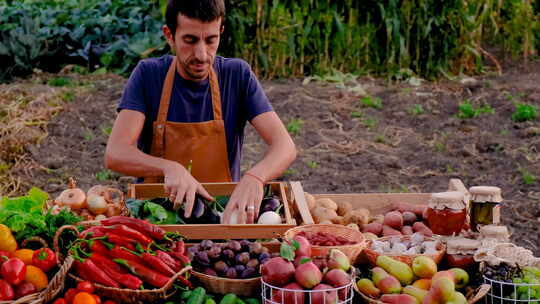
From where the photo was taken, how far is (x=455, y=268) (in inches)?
116

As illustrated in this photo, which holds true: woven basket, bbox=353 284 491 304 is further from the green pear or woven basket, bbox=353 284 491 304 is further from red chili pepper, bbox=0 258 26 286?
red chili pepper, bbox=0 258 26 286

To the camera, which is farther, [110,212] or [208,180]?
[208,180]

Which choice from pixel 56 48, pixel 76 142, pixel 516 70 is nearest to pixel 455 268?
pixel 76 142

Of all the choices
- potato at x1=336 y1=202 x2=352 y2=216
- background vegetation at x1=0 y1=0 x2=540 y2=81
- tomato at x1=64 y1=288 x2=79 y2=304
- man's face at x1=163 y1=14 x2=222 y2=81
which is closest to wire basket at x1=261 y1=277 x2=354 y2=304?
tomato at x1=64 y1=288 x2=79 y2=304

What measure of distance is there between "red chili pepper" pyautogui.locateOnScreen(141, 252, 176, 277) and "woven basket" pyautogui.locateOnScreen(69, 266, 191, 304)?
0.19ft

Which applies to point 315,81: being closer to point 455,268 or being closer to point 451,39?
point 451,39

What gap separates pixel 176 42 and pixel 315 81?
744cm

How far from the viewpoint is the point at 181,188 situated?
3311 millimetres

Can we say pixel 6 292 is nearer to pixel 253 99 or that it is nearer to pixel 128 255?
pixel 128 255

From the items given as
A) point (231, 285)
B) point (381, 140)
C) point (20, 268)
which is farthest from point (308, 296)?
point (381, 140)

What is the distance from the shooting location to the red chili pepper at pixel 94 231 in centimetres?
283

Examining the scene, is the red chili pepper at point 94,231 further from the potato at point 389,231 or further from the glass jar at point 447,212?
the potato at point 389,231

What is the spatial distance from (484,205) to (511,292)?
485 mm

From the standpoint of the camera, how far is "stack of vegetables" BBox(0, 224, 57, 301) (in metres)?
2.57
